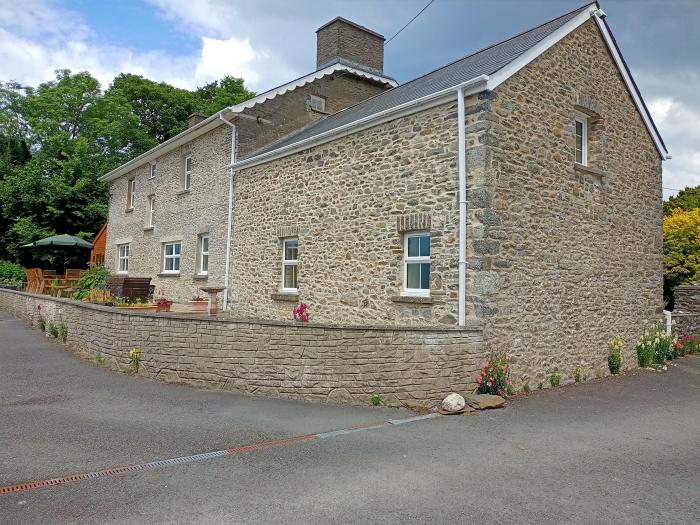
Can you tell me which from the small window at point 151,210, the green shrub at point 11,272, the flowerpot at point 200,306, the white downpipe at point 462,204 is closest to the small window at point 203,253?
the flowerpot at point 200,306

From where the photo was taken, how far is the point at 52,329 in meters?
12.3

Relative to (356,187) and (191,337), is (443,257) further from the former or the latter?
(191,337)

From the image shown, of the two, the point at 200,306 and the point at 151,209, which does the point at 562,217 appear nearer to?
the point at 200,306

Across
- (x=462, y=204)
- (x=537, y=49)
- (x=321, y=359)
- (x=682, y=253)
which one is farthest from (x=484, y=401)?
(x=682, y=253)

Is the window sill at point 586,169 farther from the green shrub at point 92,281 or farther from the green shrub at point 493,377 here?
the green shrub at point 92,281

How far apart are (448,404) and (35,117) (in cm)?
3628

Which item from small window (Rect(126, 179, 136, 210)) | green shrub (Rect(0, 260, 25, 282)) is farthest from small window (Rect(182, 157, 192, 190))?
green shrub (Rect(0, 260, 25, 282))

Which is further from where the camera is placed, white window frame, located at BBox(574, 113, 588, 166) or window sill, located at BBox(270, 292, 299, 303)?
window sill, located at BBox(270, 292, 299, 303)

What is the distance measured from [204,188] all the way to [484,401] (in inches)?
478

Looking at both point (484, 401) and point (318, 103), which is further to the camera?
point (318, 103)

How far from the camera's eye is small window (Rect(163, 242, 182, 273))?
705 inches

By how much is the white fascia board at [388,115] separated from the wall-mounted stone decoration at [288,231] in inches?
72.9

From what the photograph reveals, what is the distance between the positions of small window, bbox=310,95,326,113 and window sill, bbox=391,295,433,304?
9.87 meters

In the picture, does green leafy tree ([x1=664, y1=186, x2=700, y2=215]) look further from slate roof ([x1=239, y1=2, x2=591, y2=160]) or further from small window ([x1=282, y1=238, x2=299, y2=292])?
small window ([x1=282, y1=238, x2=299, y2=292])
